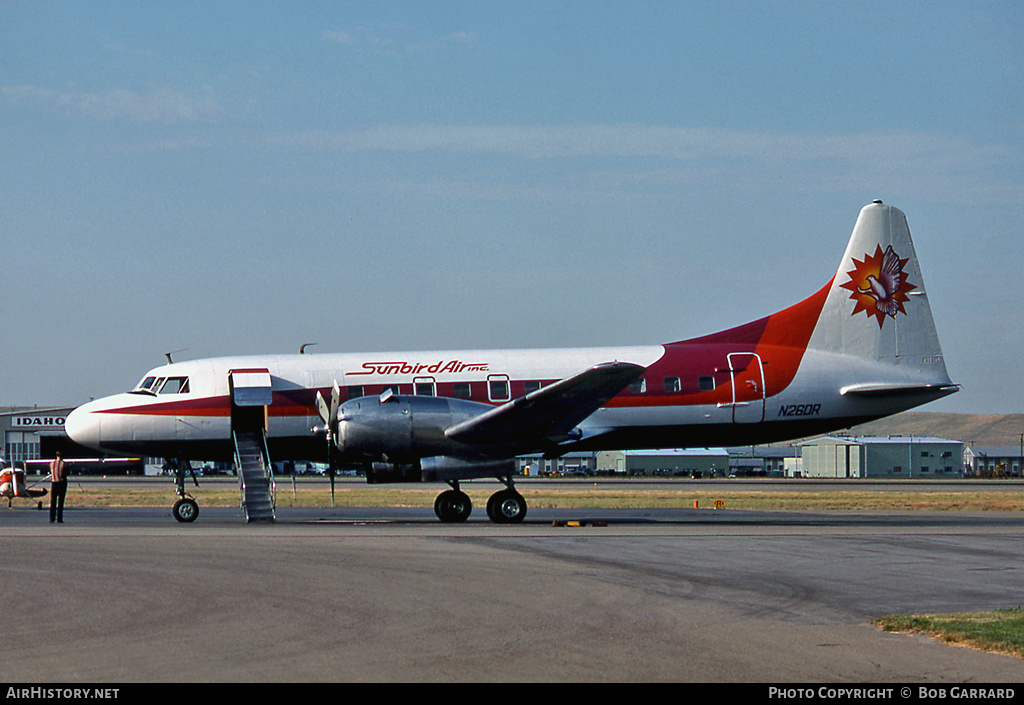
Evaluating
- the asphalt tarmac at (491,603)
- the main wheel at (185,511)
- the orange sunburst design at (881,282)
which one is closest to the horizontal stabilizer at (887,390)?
the orange sunburst design at (881,282)

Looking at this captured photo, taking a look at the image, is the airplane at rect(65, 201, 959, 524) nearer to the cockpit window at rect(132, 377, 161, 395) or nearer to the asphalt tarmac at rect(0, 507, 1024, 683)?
the cockpit window at rect(132, 377, 161, 395)

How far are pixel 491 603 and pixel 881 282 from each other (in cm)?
2061

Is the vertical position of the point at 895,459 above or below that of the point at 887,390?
below

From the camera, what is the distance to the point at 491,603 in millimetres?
12875

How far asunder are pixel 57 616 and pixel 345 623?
10.4 ft

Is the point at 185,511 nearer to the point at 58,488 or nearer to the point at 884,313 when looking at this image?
the point at 58,488

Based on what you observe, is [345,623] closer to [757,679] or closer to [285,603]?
Answer: [285,603]

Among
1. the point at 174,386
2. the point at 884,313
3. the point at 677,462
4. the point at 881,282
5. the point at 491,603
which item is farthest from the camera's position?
the point at 677,462

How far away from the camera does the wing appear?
80.0 feet

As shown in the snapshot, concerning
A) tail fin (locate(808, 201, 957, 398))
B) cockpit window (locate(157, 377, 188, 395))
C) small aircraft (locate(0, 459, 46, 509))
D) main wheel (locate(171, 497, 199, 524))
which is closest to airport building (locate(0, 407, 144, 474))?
small aircraft (locate(0, 459, 46, 509))

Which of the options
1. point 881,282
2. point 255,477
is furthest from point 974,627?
point 881,282

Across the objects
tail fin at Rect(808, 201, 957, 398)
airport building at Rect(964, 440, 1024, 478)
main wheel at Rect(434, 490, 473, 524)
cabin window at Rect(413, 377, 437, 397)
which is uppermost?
tail fin at Rect(808, 201, 957, 398)

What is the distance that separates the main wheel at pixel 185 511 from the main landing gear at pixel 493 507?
20.5 feet
